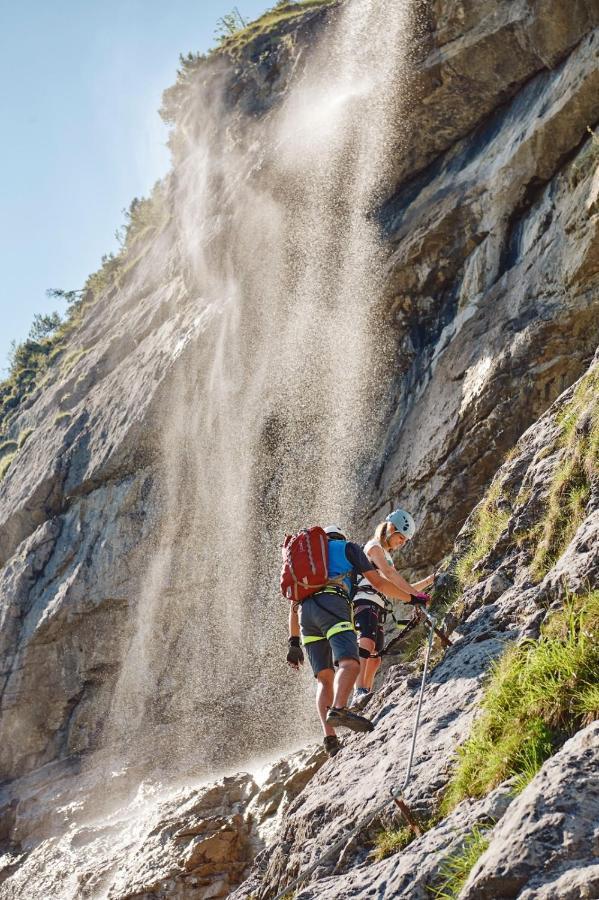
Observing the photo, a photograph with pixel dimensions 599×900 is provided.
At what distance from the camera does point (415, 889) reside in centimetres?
341

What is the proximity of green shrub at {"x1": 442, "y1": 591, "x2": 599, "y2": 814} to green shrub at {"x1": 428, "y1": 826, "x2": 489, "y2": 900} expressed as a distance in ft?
0.99

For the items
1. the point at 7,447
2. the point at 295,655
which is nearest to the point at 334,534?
the point at 295,655

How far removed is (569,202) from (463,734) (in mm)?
9888

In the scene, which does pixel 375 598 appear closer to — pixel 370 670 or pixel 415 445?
pixel 370 670

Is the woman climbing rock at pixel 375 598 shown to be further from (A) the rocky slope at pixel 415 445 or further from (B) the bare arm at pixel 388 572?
(A) the rocky slope at pixel 415 445

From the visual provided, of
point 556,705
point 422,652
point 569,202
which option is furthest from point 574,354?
point 556,705

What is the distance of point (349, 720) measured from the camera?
227 inches

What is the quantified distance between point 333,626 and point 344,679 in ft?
1.62

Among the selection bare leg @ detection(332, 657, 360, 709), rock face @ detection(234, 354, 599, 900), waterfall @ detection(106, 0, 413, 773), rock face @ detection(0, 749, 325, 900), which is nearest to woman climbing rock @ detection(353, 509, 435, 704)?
bare leg @ detection(332, 657, 360, 709)

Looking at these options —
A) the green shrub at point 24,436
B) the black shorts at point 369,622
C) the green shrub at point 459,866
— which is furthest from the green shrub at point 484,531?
the green shrub at point 24,436

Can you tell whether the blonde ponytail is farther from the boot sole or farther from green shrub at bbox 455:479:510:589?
the boot sole

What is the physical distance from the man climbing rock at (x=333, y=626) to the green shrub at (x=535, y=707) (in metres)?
2.33

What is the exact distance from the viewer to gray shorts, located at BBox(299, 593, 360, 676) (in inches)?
260

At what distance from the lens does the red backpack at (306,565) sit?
6.87 m
